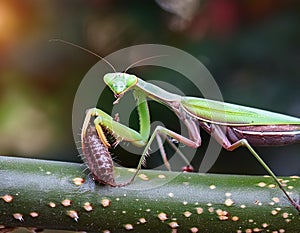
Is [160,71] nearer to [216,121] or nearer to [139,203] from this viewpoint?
[216,121]

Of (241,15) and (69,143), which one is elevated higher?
(241,15)

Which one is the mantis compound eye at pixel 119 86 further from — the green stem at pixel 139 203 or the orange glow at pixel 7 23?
the orange glow at pixel 7 23

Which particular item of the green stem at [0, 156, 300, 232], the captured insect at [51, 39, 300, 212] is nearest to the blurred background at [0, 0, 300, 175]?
the captured insect at [51, 39, 300, 212]

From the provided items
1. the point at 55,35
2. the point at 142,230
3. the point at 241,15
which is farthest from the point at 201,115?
the point at 55,35

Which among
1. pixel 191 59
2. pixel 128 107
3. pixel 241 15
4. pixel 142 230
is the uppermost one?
pixel 241 15

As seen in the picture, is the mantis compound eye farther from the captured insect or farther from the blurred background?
the blurred background

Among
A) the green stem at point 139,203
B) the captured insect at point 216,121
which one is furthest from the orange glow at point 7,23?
the green stem at point 139,203

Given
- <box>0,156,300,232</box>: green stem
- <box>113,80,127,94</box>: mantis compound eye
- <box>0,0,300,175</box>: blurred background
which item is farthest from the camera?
<box>0,0,300,175</box>: blurred background

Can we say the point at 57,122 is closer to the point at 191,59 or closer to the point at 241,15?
the point at 191,59
